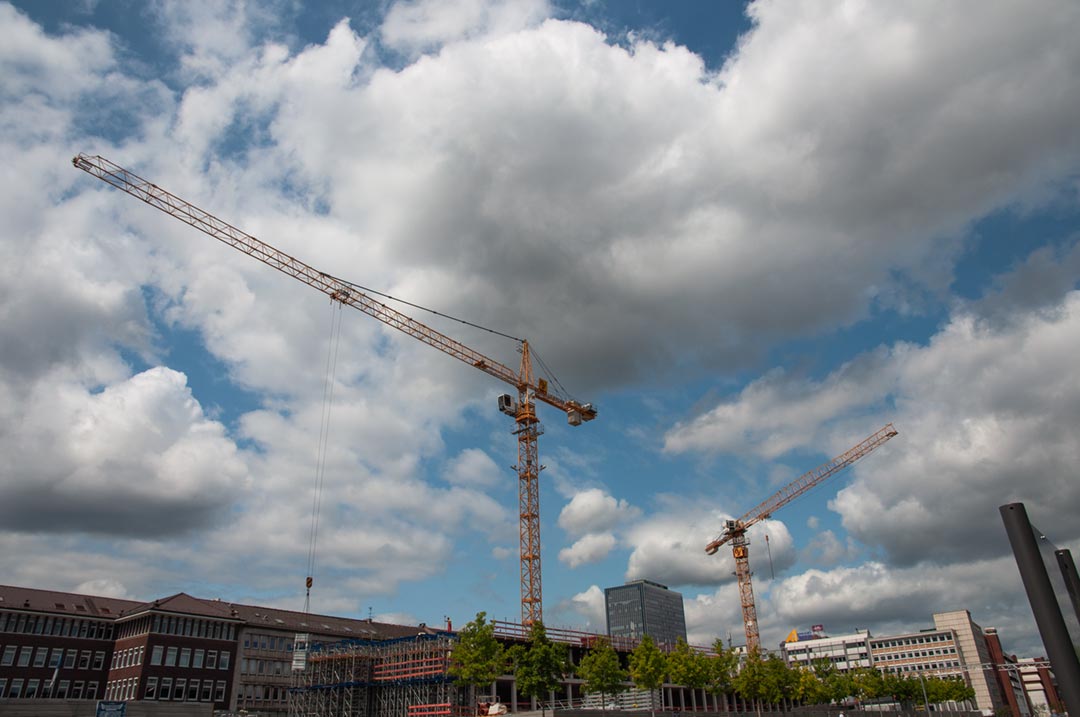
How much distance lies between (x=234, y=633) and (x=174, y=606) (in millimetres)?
8165

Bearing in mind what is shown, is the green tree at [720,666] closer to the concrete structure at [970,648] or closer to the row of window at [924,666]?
the row of window at [924,666]

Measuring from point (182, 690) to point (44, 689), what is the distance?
16.9 meters

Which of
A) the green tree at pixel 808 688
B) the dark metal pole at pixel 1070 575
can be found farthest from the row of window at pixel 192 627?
the dark metal pole at pixel 1070 575

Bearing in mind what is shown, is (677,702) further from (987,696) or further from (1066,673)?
(987,696)

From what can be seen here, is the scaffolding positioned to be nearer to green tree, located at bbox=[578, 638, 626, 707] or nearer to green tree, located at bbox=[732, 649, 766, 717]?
green tree, located at bbox=[578, 638, 626, 707]

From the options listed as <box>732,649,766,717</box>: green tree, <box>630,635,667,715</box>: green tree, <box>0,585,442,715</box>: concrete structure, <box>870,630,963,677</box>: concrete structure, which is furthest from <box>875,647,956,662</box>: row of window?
<box>0,585,442,715</box>: concrete structure

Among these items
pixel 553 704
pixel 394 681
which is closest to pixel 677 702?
pixel 553 704

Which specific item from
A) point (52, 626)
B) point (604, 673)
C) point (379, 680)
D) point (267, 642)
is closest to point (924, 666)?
point (604, 673)

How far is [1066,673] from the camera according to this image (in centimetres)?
491

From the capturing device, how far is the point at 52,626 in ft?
297

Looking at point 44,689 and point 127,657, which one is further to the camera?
point 127,657

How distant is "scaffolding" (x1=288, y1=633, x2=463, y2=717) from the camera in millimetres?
63812

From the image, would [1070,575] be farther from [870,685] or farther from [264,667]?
[870,685]

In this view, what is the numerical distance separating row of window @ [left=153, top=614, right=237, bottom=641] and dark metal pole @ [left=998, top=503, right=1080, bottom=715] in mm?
99216
